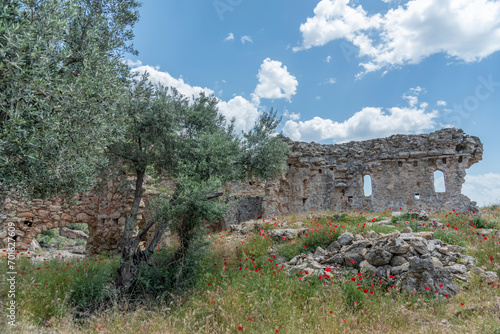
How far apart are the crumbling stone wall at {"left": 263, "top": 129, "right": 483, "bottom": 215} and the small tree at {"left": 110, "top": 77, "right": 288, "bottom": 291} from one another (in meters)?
8.43

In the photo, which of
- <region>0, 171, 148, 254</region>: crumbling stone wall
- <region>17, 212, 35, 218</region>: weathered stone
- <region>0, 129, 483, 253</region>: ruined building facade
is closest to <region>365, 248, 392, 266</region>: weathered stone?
<region>0, 171, 148, 254</region>: crumbling stone wall

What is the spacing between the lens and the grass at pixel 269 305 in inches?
174

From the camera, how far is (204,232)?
756 cm

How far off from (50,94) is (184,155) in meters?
4.17

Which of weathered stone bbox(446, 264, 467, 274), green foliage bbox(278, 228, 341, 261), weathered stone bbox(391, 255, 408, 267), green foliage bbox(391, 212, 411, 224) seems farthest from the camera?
green foliage bbox(391, 212, 411, 224)

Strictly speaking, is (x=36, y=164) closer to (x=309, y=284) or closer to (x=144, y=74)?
(x=144, y=74)

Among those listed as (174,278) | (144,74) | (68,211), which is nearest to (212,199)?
(174,278)

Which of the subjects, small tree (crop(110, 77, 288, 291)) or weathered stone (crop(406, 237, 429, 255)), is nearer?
weathered stone (crop(406, 237, 429, 255))

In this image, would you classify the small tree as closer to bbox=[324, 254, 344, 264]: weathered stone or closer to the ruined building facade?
bbox=[324, 254, 344, 264]: weathered stone

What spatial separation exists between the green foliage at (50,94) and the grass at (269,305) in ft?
9.14

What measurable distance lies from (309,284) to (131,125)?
6842 millimetres

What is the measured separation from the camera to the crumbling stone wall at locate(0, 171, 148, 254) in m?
11.9

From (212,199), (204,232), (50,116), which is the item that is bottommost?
(204,232)

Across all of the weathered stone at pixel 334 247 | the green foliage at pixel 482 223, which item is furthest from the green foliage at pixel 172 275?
the green foliage at pixel 482 223
